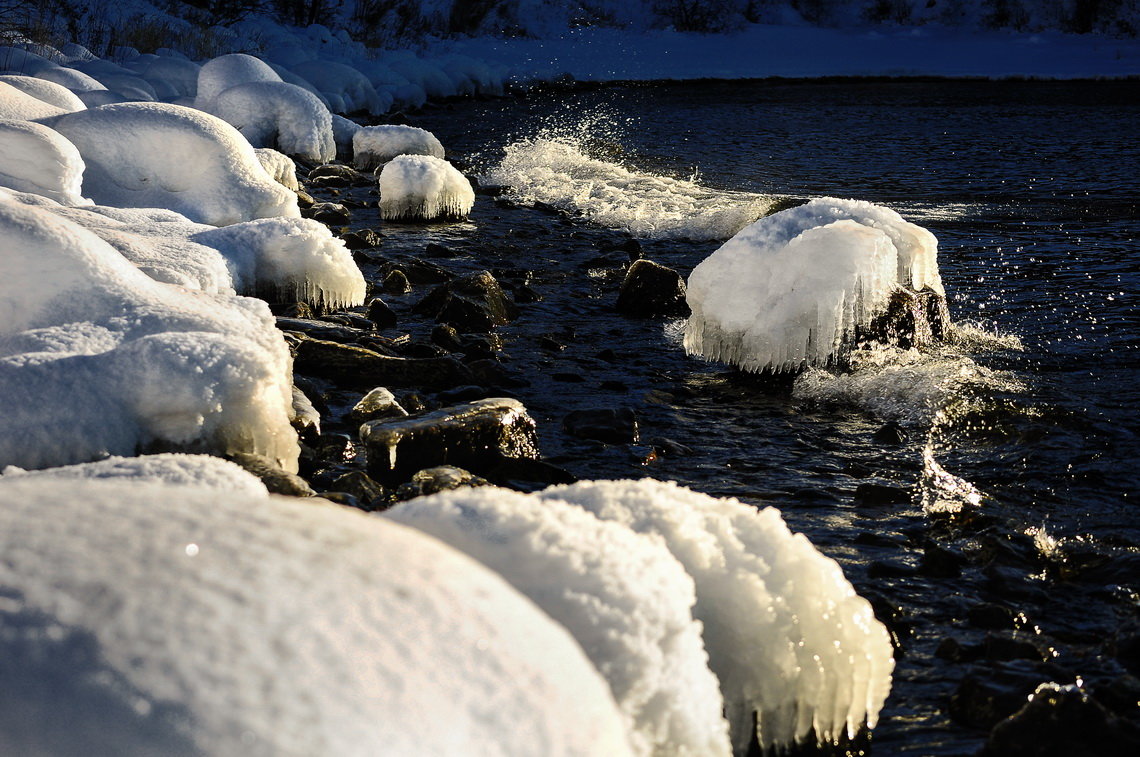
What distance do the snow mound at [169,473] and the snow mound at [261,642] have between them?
1.01m

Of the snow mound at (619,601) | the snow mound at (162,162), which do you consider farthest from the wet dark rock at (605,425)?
the snow mound at (162,162)

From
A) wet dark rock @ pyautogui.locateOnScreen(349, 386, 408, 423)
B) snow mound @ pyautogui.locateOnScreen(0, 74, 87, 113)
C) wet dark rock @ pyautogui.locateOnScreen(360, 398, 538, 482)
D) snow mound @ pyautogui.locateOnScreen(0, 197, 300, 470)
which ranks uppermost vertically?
snow mound @ pyautogui.locateOnScreen(0, 74, 87, 113)

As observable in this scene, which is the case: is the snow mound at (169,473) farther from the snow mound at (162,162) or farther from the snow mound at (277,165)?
the snow mound at (277,165)

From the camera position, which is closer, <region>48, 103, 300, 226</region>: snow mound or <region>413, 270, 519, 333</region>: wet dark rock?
<region>413, 270, 519, 333</region>: wet dark rock

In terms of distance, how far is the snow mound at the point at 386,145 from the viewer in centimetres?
1563

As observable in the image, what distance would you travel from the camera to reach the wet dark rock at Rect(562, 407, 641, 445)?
5270mm

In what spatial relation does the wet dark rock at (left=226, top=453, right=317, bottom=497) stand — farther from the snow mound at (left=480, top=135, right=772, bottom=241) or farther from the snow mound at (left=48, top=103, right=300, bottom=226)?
the snow mound at (left=480, top=135, right=772, bottom=241)

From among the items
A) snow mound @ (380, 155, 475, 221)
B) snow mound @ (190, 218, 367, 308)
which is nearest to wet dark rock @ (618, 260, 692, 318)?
snow mound @ (190, 218, 367, 308)

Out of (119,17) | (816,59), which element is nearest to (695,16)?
(816,59)

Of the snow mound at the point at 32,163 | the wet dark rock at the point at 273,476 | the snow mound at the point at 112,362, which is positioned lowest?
the wet dark rock at the point at 273,476

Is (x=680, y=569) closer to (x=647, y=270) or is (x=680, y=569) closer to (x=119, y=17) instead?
(x=647, y=270)

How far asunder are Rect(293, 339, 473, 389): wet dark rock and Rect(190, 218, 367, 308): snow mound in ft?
3.29

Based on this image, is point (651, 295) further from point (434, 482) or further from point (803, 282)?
point (434, 482)

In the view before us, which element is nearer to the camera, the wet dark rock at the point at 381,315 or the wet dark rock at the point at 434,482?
the wet dark rock at the point at 434,482
